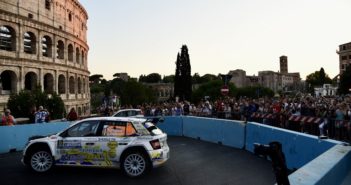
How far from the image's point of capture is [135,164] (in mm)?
10367

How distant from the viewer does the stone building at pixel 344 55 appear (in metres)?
133

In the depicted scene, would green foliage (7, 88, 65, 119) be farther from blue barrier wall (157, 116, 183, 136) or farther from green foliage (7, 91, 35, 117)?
blue barrier wall (157, 116, 183, 136)

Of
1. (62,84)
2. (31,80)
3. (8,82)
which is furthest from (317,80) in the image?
(8,82)

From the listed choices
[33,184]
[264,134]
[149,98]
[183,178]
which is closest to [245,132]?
[264,134]

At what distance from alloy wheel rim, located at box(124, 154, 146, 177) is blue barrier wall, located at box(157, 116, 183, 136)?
35.9 feet

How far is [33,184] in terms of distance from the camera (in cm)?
940

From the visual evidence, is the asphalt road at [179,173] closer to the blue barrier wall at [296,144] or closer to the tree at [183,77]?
the blue barrier wall at [296,144]

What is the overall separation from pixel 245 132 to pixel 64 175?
765 cm

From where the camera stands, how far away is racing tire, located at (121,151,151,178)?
1028cm

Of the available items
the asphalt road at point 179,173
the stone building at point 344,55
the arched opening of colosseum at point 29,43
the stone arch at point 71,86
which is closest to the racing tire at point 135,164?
the asphalt road at point 179,173

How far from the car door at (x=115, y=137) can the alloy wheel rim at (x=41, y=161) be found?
1.77 meters

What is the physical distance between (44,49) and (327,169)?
46283mm

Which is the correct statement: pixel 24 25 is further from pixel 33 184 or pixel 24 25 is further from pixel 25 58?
pixel 33 184

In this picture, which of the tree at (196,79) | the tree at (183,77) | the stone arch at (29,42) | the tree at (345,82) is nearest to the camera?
the stone arch at (29,42)
